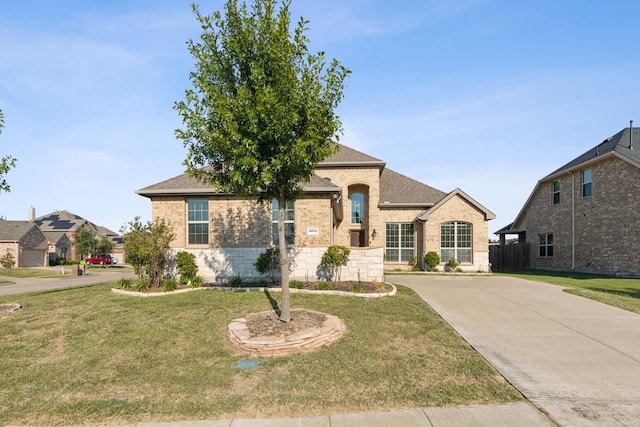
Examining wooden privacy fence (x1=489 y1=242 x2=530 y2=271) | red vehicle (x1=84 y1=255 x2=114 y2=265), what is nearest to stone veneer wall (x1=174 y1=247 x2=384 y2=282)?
wooden privacy fence (x1=489 y1=242 x2=530 y2=271)

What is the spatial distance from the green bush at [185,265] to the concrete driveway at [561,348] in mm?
A: 8953

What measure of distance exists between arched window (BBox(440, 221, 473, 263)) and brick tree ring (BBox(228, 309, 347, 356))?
49.8 feet

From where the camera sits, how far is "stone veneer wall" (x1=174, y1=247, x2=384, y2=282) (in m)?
13.2

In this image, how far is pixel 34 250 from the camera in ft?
131

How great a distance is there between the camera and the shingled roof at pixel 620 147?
61.4ft

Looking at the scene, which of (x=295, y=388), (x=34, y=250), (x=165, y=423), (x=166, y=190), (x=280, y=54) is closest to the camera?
(x=165, y=423)

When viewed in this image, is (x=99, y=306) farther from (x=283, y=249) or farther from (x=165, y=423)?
(x=165, y=423)

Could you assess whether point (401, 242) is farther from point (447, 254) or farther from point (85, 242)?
point (85, 242)

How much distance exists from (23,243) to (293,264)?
40.3 meters

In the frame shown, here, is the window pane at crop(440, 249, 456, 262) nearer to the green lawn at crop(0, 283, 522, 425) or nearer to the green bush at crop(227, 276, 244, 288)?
the green lawn at crop(0, 283, 522, 425)

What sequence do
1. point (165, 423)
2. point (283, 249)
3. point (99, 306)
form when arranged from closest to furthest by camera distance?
point (165, 423) → point (283, 249) → point (99, 306)

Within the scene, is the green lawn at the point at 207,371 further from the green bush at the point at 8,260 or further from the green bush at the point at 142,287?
the green bush at the point at 8,260

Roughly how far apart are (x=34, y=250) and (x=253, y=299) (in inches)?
1722

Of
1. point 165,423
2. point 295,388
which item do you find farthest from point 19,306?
point 295,388
